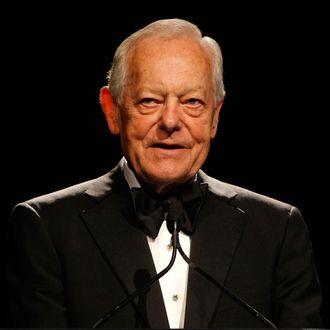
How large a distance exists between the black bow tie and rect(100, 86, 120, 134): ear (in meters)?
0.23

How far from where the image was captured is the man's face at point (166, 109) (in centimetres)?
233

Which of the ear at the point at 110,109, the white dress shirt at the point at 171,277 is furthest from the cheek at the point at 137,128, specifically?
the white dress shirt at the point at 171,277

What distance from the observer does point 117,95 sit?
8.08 feet

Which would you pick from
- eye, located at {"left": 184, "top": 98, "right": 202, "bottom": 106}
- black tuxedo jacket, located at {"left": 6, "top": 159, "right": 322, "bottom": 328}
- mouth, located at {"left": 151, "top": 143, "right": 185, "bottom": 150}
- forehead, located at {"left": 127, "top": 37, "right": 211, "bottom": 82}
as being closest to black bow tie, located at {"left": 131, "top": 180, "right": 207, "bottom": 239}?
black tuxedo jacket, located at {"left": 6, "top": 159, "right": 322, "bottom": 328}

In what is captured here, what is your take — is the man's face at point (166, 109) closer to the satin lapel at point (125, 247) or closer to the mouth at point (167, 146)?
the mouth at point (167, 146)

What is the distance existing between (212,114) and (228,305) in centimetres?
62

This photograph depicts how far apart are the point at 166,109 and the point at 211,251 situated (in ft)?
1.56

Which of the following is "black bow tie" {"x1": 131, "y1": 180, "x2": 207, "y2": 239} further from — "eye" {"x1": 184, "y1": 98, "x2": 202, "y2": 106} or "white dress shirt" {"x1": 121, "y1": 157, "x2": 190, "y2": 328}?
"eye" {"x1": 184, "y1": 98, "x2": 202, "y2": 106}

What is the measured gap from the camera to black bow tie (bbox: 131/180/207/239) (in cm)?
240

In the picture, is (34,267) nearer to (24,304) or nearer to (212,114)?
(24,304)

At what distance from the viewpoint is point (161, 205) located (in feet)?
7.97

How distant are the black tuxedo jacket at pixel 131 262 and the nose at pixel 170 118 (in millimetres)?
301

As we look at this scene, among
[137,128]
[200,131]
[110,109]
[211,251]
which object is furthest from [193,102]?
[211,251]

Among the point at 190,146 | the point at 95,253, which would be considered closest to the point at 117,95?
the point at 190,146
